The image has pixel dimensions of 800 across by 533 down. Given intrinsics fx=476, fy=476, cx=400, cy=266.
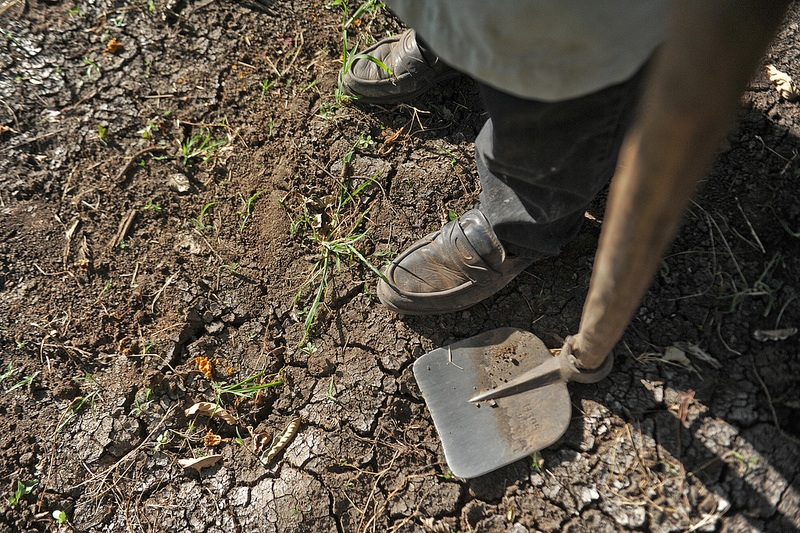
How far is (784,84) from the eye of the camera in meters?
1.86

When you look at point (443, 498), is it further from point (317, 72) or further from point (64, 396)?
point (317, 72)

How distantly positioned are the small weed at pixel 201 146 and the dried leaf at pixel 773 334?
218 centimetres

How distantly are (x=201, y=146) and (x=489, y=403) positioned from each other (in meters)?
1.63

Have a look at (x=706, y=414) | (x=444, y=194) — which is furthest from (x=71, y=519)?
→ (x=706, y=414)

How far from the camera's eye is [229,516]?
1675 mm

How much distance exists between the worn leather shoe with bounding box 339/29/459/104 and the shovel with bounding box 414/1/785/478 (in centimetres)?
114

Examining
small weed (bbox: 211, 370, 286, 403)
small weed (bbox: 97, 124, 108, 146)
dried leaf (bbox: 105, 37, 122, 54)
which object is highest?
dried leaf (bbox: 105, 37, 122, 54)

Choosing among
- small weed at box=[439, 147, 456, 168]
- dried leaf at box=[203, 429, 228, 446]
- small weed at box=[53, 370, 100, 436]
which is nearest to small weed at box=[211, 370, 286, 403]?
dried leaf at box=[203, 429, 228, 446]

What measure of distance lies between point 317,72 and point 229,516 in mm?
1868

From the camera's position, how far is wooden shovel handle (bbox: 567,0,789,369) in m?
0.70

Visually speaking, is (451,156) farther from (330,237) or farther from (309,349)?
(309,349)

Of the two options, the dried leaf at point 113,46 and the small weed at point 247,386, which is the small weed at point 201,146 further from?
the small weed at point 247,386

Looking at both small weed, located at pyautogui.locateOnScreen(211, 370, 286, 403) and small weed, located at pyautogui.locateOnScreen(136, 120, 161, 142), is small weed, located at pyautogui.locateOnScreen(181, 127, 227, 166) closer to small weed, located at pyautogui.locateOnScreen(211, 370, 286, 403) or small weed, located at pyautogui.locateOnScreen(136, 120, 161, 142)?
small weed, located at pyautogui.locateOnScreen(136, 120, 161, 142)

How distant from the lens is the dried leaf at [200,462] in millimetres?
1724
